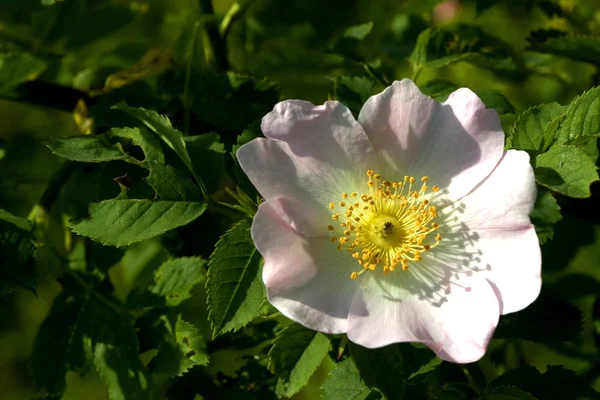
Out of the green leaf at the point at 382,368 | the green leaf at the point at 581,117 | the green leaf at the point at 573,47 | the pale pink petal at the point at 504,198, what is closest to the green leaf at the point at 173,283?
the green leaf at the point at 382,368

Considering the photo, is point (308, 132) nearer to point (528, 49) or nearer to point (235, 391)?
point (235, 391)

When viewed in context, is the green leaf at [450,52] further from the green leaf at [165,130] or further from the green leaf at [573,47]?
the green leaf at [165,130]

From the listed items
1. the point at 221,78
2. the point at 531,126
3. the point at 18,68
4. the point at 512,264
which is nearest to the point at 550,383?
the point at 512,264

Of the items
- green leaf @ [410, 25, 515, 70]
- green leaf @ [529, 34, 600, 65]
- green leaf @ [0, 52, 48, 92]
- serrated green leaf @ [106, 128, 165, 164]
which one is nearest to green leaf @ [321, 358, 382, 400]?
serrated green leaf @ [106, 128, 165, 164]

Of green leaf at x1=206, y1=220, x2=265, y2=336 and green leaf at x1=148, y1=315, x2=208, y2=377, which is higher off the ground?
green leaf at x1=206, y1=220, x2=265, y2=336

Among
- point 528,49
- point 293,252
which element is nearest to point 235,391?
point 293,252

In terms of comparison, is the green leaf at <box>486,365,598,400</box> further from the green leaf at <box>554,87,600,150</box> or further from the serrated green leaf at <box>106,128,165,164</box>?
the serrated green leaf at <box>106,128,165,164</box>

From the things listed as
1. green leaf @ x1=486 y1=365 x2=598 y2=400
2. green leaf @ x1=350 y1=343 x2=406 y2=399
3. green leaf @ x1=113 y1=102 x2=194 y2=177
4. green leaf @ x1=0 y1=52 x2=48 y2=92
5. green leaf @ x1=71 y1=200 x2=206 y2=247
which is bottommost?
green leaf @ x1=486 y1=365 x2=598 y2=400
